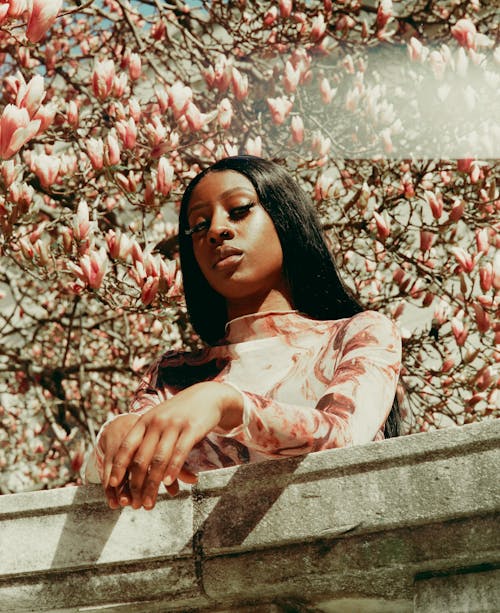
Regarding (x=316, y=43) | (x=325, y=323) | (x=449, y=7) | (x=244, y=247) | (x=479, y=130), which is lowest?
(x=325, y=323)

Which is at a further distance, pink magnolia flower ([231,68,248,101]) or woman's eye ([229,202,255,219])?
pink magnolia flower ([231,68,248,101])

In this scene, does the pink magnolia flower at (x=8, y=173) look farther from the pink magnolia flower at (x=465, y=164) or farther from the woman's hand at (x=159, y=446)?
the pink magnolia flower at (x=465, y=164)

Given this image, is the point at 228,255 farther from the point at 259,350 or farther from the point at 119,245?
the point at 119,245

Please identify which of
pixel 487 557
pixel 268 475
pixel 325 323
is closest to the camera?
pixel 487 557

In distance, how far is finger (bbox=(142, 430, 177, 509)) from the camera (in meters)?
1.24

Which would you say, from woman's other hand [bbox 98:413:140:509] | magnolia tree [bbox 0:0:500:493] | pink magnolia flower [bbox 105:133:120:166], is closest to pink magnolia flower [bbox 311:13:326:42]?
magnolia tree [bbox 0:0:500:493]

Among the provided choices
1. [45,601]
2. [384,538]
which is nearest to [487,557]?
[384,538]

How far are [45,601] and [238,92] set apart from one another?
3.07 m

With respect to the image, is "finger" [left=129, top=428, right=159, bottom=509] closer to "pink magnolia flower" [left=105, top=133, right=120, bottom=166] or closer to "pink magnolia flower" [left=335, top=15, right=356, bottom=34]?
"pink magnolia flower" [left=105, top=133, right=120, bottom=166]

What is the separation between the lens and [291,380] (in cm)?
189

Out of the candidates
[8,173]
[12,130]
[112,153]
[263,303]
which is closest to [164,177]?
[112,153]

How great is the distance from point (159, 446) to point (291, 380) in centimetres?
69

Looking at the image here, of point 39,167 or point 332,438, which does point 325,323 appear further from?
point 39,167

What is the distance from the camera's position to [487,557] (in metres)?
1.16
